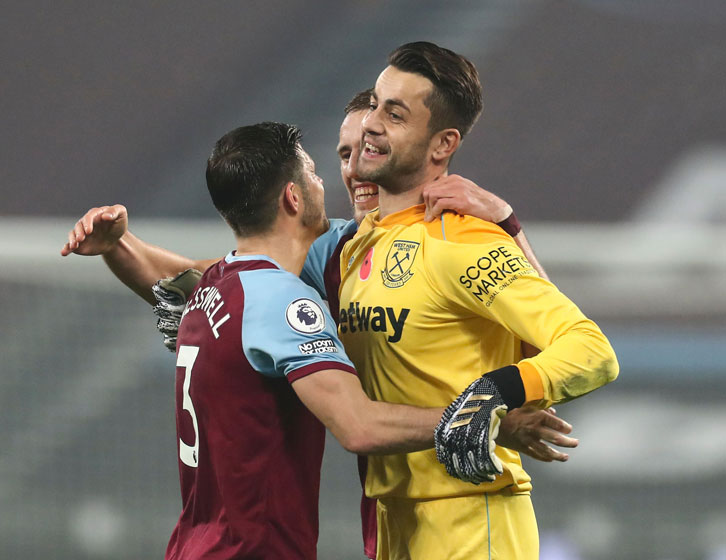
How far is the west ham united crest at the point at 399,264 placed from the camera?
8.03 ft

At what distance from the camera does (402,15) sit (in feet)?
29.6

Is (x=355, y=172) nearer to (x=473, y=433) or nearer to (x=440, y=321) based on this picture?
(x=440, y=321)

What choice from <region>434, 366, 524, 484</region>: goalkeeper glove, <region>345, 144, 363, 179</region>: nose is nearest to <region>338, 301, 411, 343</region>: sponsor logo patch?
<region>434, 366, 524, 484</region>: goalkeeper glove

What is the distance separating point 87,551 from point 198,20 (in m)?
4.76

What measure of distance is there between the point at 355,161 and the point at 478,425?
62.2 inches

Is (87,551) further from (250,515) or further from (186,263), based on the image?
(250,515)

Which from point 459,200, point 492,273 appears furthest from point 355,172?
point 492,273

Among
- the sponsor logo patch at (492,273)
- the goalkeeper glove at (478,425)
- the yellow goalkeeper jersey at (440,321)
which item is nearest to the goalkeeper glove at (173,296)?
the yellow goalkeeper jersey at (440,321)

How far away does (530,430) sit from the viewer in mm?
2227

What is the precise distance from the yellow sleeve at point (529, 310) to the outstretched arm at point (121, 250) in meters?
1.08

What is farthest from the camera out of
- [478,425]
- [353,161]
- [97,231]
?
[353,161]

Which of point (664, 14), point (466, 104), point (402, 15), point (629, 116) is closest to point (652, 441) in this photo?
point (629, 116)

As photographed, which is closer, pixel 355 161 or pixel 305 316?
pixel 305 316

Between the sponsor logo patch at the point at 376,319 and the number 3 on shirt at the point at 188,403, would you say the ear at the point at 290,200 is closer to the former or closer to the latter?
the sponsor logo patch at the point at 376,319
